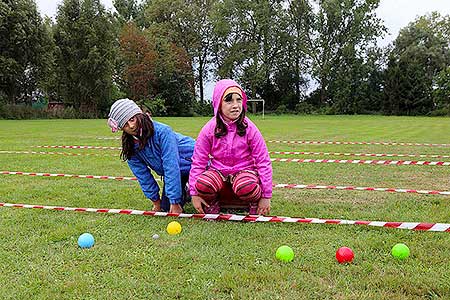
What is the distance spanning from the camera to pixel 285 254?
10.0ft

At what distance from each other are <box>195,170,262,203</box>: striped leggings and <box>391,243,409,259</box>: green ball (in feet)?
4.24

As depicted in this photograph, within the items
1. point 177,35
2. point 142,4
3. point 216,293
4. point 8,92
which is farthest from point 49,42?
point 216,293

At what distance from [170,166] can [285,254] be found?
5.13 feet

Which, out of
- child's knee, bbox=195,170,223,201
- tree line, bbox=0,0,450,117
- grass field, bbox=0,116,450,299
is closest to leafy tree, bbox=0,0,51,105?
tree line, bbox=0,0,450,117

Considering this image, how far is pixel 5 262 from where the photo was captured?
3.07 metres

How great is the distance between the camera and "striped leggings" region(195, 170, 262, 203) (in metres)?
3.97

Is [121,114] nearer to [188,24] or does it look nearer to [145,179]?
[145,179]

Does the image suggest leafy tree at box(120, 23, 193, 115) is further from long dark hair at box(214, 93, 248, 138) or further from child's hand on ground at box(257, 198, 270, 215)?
child's hand on ground at box(257, 198, 270, 215)

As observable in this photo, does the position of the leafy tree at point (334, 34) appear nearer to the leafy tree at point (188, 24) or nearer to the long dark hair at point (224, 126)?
the leafy tree at point (188, 24)

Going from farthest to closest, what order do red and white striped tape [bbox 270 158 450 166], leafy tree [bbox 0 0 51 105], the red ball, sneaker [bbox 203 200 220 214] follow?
1. leafy tree [bbox 0 0 51 105]
2. red and white striped tape [bbox 270 158 450 166]
3. sneaker [bbox 203 200 220 214]
4. the red ball

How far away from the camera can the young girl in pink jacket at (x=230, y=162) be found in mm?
4055

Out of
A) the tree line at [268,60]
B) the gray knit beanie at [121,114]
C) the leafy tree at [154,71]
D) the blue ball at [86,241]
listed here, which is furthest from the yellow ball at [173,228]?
the leafy tree at [154,71]

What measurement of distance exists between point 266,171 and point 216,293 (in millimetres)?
1683

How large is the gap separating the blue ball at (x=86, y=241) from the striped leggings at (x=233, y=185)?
1.06 m
